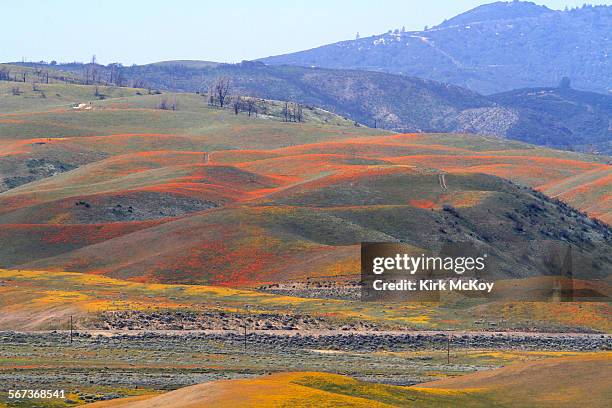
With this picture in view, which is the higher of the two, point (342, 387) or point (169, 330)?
point (342, 387)

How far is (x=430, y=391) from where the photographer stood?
162 feet

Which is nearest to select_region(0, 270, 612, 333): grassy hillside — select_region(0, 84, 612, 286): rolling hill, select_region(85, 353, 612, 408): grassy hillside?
select_region(0, 84, 612, 286): rolling hill

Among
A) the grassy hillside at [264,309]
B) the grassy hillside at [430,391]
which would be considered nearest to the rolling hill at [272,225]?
the grassy hillside at [264,309]

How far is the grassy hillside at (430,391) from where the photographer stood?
41812mm

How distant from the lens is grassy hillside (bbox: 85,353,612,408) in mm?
41812

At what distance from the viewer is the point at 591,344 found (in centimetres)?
8338

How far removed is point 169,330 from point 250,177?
10700 centimetres

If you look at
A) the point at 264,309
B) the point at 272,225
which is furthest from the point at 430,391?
the point at 272,225

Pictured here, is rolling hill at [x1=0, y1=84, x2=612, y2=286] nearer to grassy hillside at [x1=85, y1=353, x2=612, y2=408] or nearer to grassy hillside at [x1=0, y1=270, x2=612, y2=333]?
grassy hillside at [x1=0, y1=270, x2=612, y2=333]

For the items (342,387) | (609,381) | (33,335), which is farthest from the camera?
(33,335)

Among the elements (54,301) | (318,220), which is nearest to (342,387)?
(54,301)

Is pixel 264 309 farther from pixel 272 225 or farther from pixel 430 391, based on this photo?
pixel 430 391

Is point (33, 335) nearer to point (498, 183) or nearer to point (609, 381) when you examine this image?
point (609, 381)

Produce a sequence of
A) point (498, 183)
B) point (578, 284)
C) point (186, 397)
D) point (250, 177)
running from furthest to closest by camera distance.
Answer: point (250, 177)
point (498, 183)
point (578, 284)
point (186, 397)
